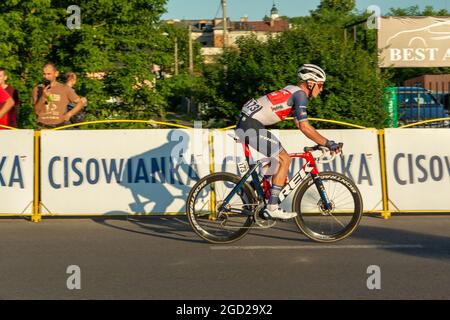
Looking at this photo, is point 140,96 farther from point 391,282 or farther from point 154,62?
point 391,282

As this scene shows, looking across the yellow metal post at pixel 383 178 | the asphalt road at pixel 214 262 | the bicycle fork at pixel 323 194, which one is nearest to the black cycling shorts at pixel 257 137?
the bicycle fork at pixel 323 194

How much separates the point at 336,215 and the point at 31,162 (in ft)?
12.9

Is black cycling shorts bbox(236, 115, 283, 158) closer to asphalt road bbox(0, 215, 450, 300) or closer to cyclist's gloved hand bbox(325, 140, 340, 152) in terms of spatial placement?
cyclist's gloved hand bbox(325, 140, 340, 152)

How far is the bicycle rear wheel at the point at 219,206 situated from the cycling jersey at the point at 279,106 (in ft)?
2.21

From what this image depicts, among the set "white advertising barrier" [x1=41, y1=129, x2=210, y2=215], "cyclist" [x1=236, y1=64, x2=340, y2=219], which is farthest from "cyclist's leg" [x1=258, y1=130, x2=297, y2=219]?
"white advertising barrier" [x1=41, y1=129, x2=210, y2=215]

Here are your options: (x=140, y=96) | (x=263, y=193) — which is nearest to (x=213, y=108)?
(x=140, y=96)

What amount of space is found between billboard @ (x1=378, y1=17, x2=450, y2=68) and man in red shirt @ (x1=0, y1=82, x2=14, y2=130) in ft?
38.0

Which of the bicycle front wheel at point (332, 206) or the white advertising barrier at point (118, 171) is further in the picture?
the white advertising barrier at point (118, 171)

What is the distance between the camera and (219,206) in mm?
9023

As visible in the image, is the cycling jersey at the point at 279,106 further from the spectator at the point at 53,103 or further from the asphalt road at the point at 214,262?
the spectator at the point at 53,103

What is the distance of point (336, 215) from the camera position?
9180 mm

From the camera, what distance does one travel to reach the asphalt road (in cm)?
680

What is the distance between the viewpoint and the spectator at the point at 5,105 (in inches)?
467

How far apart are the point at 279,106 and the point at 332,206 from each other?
1176 millimetres
